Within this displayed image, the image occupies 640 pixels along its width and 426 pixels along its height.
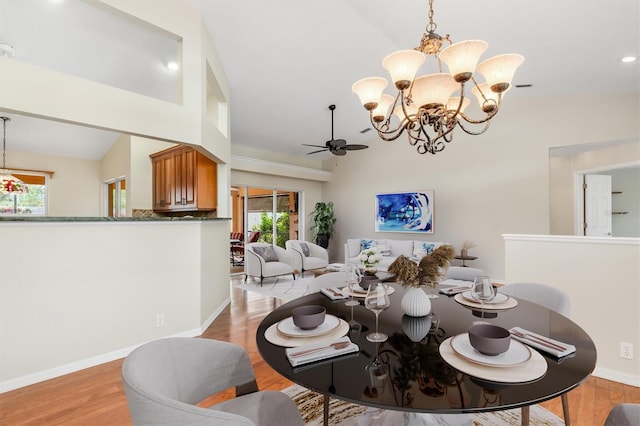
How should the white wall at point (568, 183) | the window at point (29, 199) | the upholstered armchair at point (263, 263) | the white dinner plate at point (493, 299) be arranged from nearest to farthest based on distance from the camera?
the white dinner plate at point (493, 299) → the white wall at point (568, 183) → the upholstered armchair at point (263, 263) → the window at point (29, 199)

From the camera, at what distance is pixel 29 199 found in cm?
598

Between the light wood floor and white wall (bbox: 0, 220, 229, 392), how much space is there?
0.55 feet

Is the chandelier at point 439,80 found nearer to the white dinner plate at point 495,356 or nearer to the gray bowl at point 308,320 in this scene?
the white dinner plate at point 495,356

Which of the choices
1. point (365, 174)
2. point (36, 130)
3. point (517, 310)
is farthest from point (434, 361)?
point (36, 130)

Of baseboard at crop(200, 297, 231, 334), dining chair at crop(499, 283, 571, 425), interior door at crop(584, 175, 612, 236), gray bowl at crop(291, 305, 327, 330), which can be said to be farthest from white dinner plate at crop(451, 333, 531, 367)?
interior door at crop(584, 175, 612, 236)

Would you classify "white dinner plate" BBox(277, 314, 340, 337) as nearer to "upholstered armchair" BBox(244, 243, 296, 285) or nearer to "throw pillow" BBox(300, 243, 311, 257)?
"upholstered armchair" BBox(244, 243, 296, 285)

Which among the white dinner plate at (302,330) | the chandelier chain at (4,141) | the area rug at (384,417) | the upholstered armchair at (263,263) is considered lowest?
the area rug at (384,417)

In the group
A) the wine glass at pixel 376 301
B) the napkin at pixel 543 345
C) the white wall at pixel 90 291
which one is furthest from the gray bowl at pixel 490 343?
the white wall at pixel 90 291

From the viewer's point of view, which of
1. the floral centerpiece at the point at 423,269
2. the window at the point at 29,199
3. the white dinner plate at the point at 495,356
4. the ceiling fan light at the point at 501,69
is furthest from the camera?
the window at the point at 29,199

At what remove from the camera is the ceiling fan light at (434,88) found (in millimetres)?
2184

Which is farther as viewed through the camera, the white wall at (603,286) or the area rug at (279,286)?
the area rug at (279,286)

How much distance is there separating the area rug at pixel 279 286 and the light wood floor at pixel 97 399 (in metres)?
2.19

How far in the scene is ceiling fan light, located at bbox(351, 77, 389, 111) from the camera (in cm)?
232

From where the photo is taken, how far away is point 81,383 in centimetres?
221
